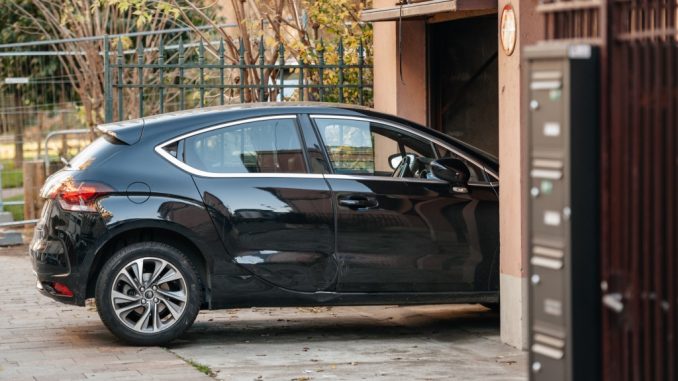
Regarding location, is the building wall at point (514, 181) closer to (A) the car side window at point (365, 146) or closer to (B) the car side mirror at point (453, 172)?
(B) the car side mirror at point (453, 172)

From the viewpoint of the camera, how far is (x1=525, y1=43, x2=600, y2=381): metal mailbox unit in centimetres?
448

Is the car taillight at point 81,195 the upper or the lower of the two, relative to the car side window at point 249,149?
lower

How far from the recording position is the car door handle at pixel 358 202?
9039mm

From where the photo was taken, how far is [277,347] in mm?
9016

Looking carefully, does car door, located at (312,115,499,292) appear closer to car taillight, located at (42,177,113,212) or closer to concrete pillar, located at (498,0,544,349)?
concrete pillar, located at (498,0,544,349)

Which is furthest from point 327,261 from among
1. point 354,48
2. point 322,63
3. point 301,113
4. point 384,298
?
point 354,48

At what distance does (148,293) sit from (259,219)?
3.02 ft

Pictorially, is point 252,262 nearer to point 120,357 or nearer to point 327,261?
point 327,261

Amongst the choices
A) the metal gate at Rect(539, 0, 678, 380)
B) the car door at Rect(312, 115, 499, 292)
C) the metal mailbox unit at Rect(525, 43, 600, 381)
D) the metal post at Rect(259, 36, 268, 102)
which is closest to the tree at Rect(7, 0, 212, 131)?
the metal post at Rect(259, 36, 268, 102)

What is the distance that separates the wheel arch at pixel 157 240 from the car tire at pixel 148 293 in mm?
86

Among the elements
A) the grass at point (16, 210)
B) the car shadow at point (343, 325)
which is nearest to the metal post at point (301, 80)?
the car shadow at point (343, 325)

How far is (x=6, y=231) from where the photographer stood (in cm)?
1641

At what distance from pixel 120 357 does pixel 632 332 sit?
4.76 meters

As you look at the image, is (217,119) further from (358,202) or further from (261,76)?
(261,76)
